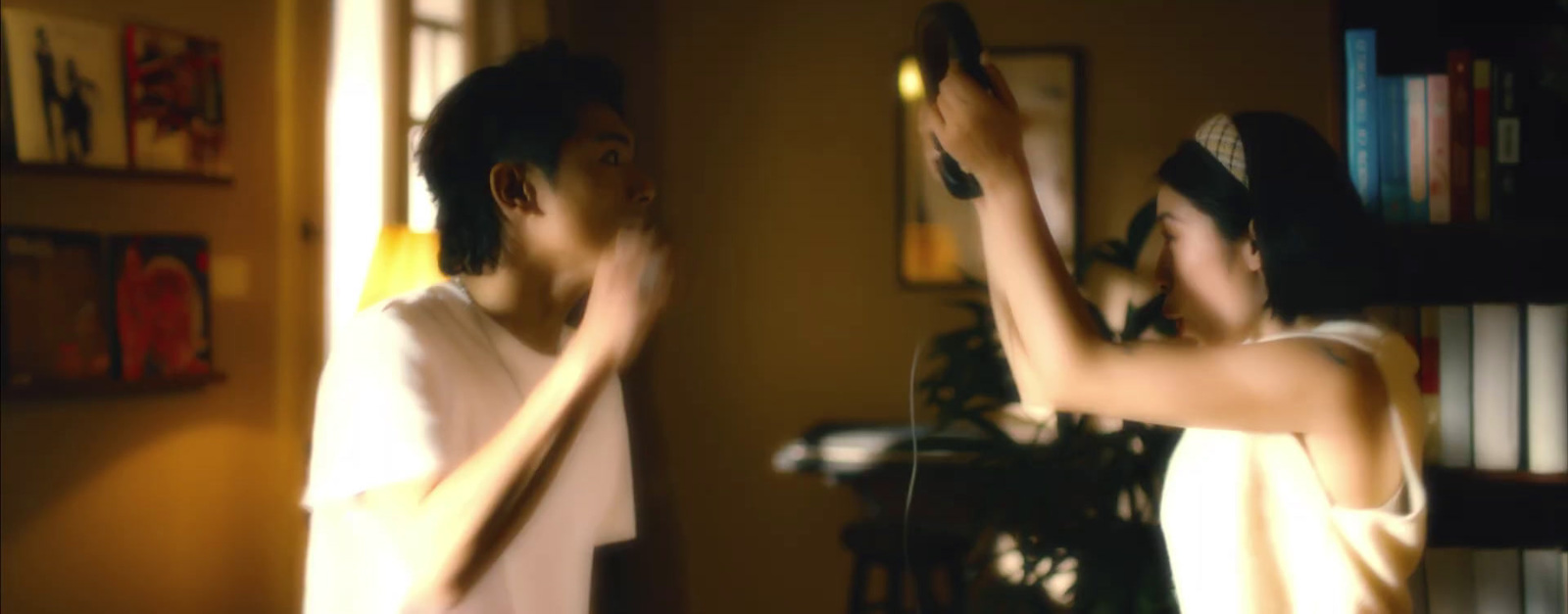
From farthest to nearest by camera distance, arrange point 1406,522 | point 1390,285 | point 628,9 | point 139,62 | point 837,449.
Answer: point 628,9 < point 837,449 < point 139,62 < point 1390,285 < point 1406,522

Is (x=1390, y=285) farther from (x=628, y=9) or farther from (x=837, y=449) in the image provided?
(x=628, y=9)

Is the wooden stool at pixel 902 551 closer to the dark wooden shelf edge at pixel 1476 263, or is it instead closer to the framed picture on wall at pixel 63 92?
the dark wooden shelf edge at pixel 1476 263

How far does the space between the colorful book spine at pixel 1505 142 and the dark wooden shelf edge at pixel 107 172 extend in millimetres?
2131

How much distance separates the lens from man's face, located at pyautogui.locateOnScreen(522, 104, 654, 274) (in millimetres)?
937

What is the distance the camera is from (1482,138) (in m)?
1.45

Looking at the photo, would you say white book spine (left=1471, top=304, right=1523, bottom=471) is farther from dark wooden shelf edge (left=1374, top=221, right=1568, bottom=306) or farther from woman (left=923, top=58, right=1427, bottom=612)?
woman (left=923, top=58, right=1427, bottom=612)

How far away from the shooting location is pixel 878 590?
3.01 meters

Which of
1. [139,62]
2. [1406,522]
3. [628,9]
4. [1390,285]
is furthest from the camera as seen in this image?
[628,9]

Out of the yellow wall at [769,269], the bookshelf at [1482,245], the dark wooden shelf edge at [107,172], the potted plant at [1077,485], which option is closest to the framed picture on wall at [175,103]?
the dark wooden shelf edge at [107,172]

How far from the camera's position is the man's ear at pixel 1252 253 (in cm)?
91

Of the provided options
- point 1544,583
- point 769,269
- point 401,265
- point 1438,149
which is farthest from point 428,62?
point 1544,583

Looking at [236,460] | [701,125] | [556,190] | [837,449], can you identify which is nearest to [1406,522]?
[556,190]

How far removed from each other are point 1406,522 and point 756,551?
2.40 metres

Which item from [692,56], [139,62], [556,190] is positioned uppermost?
[692,56]
